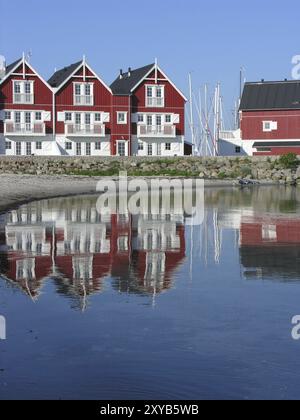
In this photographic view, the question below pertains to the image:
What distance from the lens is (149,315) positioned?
37.1ft

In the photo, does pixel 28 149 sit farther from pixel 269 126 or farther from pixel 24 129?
pixel 269 126

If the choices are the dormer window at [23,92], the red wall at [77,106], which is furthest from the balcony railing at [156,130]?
the dormer window at [23,92]

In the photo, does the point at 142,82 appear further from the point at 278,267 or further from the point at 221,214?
the point at 278,267

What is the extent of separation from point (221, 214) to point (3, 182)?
1936cm

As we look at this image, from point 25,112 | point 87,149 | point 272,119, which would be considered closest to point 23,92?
point 25,112

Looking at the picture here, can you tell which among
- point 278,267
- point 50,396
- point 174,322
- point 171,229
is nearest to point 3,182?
point 171,229

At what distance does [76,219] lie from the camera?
1113 inches

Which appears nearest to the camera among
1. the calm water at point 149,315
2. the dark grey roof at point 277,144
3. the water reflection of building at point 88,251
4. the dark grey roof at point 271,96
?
the calm water at point 149,315

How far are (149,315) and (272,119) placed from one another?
6588 centimetres

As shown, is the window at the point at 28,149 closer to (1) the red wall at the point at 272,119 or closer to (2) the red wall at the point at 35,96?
(2) the red wall at the point at 35,96

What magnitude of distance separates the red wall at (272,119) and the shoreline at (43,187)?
1562 cm

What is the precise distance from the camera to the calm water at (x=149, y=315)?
8.16 m

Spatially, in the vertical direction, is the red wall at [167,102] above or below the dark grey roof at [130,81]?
below
